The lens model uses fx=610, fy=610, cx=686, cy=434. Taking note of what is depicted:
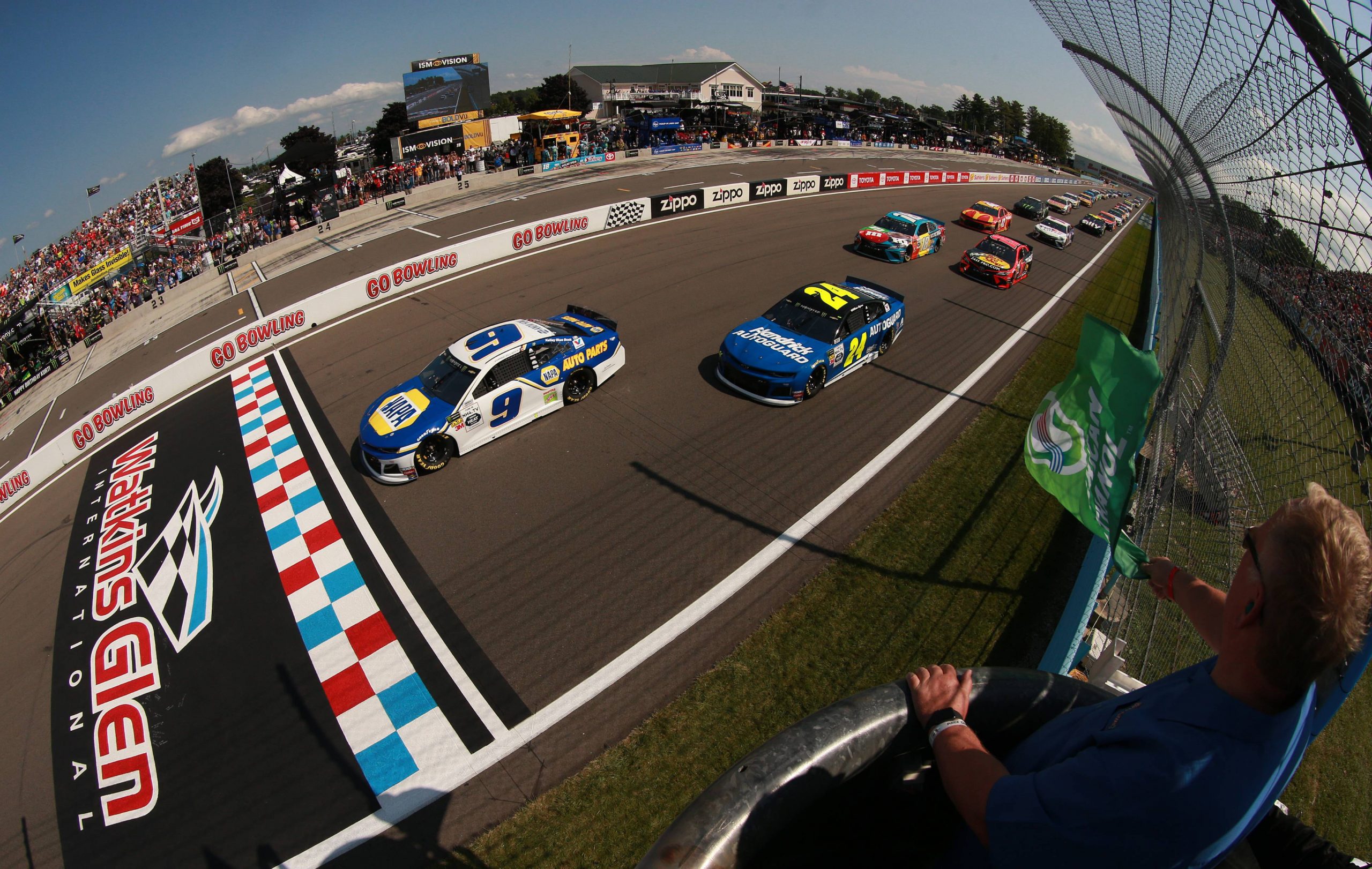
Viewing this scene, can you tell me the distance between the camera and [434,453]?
29.8ft

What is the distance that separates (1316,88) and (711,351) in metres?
9.87

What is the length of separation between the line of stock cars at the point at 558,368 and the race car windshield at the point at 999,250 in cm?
753

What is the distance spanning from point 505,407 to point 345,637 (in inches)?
160

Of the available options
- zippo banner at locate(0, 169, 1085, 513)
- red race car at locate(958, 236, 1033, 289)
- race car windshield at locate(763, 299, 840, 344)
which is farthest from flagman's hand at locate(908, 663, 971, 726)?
red race car at locate(958, 236, 1033, 289)

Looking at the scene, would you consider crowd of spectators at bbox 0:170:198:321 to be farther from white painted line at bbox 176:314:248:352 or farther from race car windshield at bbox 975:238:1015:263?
race car windshield at bbox 975:238:1015:263

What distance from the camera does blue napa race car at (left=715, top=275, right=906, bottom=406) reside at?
414 inches

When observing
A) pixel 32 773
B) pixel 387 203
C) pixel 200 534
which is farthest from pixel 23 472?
pixel 387 203

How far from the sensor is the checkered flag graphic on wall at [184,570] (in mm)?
7230

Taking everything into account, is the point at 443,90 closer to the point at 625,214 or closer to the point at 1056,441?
the point at 625,214

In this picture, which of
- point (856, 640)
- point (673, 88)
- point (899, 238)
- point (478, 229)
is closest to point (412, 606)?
point (856, 640)

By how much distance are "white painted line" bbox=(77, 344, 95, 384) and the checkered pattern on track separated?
1298cm

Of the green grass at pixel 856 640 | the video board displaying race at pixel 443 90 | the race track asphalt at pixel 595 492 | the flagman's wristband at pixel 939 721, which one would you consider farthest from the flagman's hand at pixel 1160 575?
the video board displaying race at pixel 443 90

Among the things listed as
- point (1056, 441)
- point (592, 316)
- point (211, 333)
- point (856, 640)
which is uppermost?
point (1056, 441)

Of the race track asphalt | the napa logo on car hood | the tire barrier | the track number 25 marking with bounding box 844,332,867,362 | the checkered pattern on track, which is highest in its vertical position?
the tire barrier
